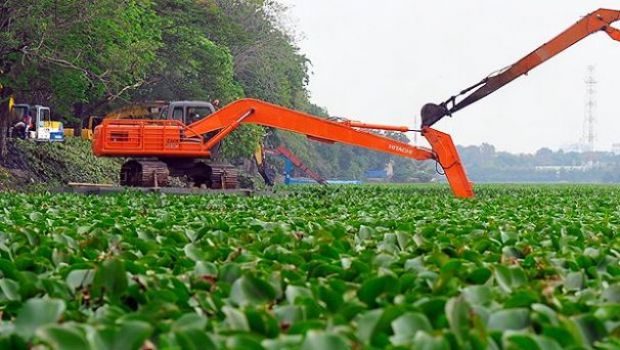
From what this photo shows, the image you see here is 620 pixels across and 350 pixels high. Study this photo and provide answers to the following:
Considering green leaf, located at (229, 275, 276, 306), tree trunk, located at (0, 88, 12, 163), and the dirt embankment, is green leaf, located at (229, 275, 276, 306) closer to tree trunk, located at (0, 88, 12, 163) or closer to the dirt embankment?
the dirt embankment

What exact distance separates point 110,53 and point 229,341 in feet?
81.7

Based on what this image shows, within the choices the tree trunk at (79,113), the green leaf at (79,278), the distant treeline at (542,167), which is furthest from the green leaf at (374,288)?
the distant treeline at (542,167)

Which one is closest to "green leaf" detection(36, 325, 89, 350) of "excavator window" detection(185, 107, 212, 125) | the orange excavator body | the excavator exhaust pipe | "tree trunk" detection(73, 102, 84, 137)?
the orange excavator body

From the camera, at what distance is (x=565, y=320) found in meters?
2.55

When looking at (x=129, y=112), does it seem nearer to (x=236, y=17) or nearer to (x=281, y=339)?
(x=236, y=17)

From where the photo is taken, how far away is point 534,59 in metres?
21.2

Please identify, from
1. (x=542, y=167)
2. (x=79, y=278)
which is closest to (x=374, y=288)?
(x=79, y=278)

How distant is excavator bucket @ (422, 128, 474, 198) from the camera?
65.6 feet

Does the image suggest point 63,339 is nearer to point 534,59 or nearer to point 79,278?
point 79,278

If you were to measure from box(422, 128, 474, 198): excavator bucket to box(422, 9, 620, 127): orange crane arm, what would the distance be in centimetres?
88

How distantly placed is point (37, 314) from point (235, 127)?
18060 mm

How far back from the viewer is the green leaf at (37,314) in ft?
8.70

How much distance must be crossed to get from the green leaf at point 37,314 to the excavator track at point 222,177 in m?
19.8

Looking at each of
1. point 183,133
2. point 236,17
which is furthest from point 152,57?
point 236,17
